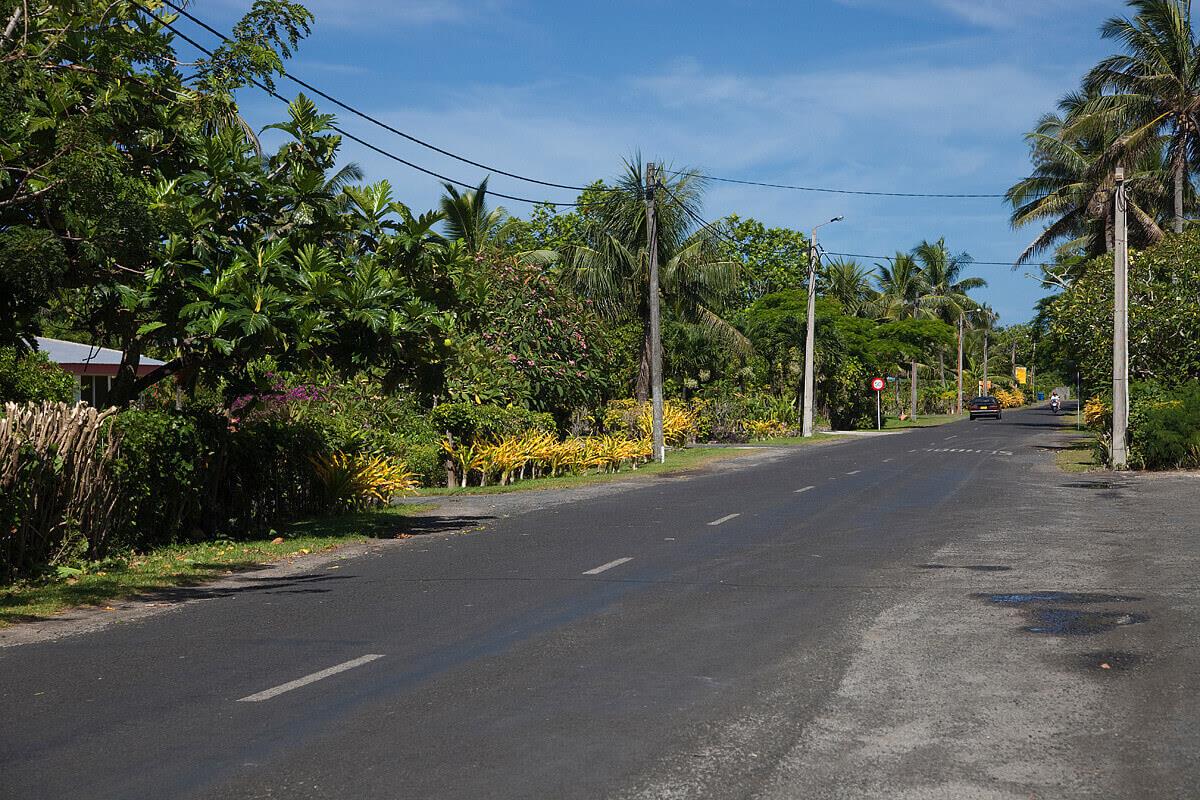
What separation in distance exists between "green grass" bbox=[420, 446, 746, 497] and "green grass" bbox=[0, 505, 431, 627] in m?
6.42

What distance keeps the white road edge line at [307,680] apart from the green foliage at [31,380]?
55.4 feet

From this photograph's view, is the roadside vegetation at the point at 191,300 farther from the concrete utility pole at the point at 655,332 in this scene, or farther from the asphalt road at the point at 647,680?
the concrete utility pole at the point at 655,332

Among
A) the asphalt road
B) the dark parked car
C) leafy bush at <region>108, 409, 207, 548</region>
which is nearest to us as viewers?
Answer: the asphalt road

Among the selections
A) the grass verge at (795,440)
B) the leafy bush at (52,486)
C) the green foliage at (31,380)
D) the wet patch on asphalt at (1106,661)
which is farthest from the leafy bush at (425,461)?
the grass verge at (795,440)

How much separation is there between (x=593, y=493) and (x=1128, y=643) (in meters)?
16.0

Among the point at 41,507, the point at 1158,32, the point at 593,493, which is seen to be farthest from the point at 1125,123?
the point at 41,507

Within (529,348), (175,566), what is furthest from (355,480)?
(529,348)

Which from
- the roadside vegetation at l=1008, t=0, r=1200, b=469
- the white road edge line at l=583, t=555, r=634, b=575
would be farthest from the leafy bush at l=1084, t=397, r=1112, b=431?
the white road edge line at l=583, t=555, r=634, b=575

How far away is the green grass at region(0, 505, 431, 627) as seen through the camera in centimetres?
1094

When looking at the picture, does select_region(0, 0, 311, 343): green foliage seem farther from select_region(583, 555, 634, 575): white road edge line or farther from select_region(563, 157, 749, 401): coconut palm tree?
select_region(563, 157, 749, 401): coconut palm tree

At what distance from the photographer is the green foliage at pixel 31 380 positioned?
23.0 m

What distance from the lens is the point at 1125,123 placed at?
1745 inches

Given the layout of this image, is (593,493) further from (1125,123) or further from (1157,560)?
(1125,123)

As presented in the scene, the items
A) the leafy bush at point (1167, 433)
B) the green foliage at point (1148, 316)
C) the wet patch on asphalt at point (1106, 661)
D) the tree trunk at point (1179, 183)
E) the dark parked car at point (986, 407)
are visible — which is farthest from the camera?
the dark parked car at point (986, 407)
